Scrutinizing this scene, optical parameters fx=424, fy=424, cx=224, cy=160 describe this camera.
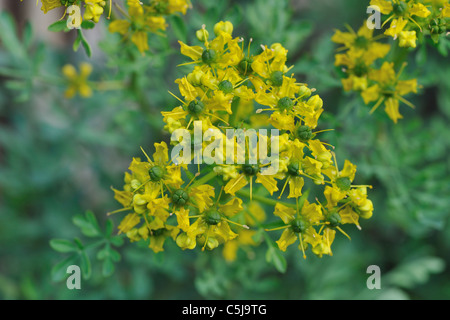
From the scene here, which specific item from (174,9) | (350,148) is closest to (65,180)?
(174,9)

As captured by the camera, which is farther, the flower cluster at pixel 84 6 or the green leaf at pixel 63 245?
the green leaf at pixel 63 245

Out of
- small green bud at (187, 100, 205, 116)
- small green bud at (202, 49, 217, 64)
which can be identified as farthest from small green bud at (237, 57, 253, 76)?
small green bud at (187, 100, 205, 116)

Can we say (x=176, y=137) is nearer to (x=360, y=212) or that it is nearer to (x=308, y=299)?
(x=360, y=212)

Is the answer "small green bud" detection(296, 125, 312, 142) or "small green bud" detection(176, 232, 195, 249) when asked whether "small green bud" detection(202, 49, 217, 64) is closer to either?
"small green bud" detection(296, 125, 312, 142)

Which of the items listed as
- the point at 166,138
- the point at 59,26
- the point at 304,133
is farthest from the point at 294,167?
the point at 166,138

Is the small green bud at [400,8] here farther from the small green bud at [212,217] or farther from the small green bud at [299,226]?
the small green bud at [212,217]

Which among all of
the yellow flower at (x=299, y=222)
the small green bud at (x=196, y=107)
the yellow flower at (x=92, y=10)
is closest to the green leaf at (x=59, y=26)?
the yellow flower at (x=92, y=10)
